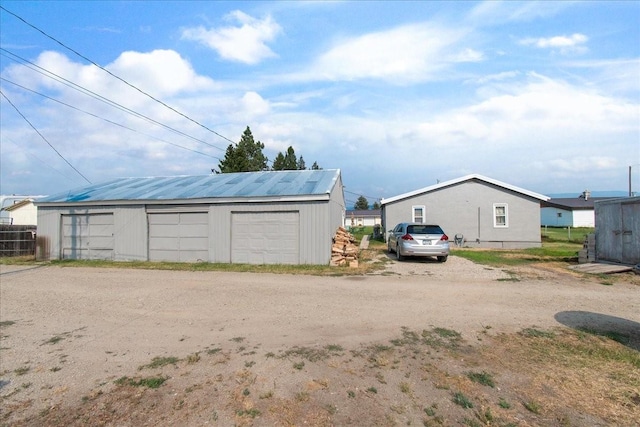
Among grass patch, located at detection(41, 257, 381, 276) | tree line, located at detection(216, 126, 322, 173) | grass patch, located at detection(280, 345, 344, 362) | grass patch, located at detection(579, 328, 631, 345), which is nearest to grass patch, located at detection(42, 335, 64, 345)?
grass patch, located at detection(280, 345, 344, 362)

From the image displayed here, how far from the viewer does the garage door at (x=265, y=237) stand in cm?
1441

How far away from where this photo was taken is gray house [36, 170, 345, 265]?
14.3 metres

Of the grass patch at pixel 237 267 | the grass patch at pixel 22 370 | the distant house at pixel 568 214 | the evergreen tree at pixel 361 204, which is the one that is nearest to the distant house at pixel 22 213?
the grass patch at pixel 237 267

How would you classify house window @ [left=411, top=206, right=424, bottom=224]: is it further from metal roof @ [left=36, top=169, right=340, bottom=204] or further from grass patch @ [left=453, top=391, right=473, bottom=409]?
grass patch @ [left=453, top=391, right=473, bottom=409]

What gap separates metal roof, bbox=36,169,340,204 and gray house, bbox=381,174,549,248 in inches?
321

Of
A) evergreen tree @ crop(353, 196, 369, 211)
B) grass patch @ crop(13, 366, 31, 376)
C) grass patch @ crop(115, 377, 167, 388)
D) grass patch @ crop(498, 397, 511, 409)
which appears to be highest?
evergreen tree @ crop(353, 196, 369, 211)

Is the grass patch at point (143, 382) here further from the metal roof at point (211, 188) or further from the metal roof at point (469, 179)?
the metal roof at point (469, 179)

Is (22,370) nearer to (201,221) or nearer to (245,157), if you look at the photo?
(201,221)

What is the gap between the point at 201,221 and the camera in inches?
605

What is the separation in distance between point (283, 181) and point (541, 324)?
39.4ft

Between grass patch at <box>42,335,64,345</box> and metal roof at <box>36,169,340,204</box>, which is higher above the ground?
metal roof at <box>36,169,340,204</box>

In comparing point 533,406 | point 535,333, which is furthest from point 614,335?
point 533,406

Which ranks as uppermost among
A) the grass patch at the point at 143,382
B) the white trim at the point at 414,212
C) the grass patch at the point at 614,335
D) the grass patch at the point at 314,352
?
the white trim at the point at 414,212

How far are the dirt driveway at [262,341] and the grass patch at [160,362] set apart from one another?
15 millimetres
